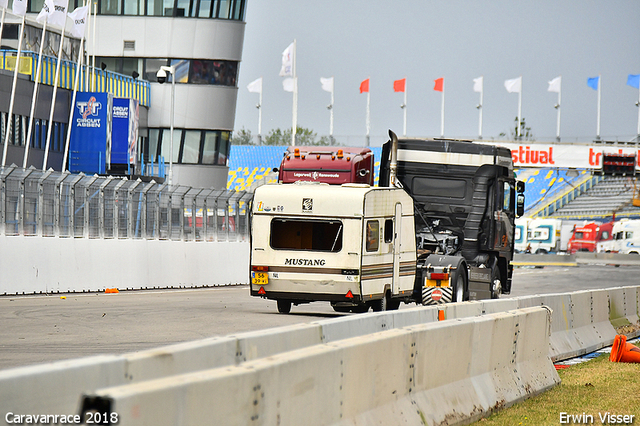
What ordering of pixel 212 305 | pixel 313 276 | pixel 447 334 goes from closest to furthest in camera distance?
pixel 447 334
pixel 313 276
pixel 212 305

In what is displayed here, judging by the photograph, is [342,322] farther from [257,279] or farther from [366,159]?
[366,159]

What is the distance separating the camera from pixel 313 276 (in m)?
18.4

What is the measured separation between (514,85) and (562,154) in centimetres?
1722

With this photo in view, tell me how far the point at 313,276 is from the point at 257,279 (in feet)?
3.84

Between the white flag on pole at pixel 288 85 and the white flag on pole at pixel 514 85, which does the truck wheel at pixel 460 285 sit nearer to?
the white flag on pole at pixel 288 85

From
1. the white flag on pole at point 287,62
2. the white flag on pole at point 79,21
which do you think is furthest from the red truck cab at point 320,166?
the white flag on pole at point 287,62

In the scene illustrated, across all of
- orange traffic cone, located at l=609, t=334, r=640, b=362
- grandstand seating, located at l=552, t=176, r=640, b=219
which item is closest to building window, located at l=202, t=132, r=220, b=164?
grandstand seating, located at l=552, t=176, r=640, b=219

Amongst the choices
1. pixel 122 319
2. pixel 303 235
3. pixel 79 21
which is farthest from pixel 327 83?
pixel 122 319

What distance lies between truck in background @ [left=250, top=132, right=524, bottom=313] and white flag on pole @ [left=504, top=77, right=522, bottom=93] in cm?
7120

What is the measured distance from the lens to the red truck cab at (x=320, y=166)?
2131cm

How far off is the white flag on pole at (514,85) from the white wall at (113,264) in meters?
64.4

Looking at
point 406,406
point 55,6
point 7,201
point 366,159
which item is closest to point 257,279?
point 366,159

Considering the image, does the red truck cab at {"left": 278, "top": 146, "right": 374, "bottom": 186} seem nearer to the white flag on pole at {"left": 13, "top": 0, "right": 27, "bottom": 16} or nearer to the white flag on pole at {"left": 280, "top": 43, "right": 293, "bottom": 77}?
the white flag on pole at {"left": 13, "top": 0, "right": 27, "bottom": 16}

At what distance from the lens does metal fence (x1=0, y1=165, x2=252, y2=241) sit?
23031mm
